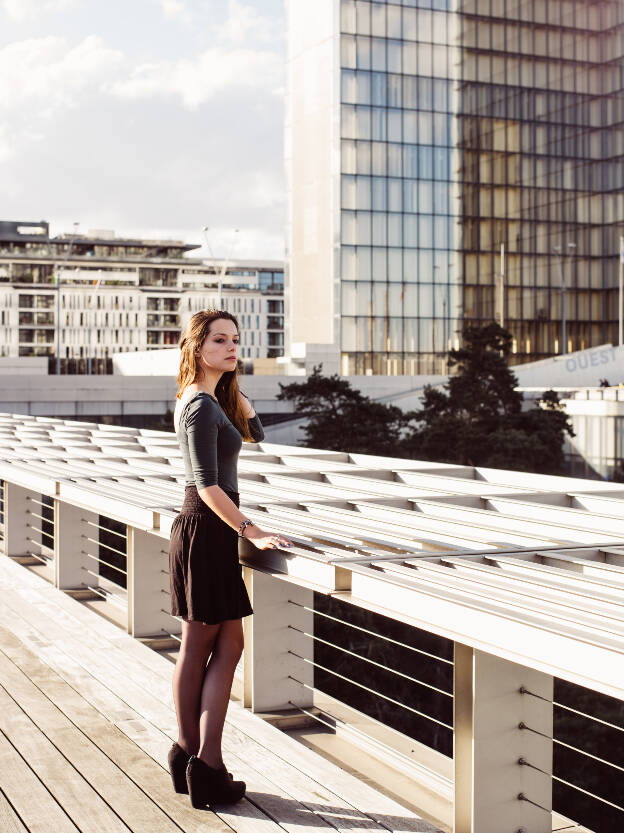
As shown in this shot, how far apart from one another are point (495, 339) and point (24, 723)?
3197 centimetres

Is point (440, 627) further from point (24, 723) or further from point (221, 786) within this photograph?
point (24, 723)

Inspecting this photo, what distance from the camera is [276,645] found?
5.69 m

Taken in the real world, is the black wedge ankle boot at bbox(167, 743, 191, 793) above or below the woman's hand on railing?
below

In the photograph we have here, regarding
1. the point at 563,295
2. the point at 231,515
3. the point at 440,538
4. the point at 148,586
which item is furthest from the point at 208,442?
the point at 563,295

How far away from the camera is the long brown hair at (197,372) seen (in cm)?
447

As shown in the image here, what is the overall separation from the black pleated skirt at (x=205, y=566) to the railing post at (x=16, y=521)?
6525 millimetres

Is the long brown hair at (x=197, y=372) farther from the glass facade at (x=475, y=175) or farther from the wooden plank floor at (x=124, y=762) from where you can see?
the glass facade at (x=475, y=175)

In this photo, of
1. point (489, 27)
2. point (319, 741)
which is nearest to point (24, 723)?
point (319, 741)

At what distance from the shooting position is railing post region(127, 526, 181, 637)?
715 cm

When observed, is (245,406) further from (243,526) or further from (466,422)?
(466,422)

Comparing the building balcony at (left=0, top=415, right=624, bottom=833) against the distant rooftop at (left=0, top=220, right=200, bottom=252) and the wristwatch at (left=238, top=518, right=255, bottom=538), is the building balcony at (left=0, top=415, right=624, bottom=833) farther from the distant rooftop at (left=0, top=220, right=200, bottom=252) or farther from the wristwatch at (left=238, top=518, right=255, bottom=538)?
the distant rooftop at (left=0, top=220, right=200, bottom=252)

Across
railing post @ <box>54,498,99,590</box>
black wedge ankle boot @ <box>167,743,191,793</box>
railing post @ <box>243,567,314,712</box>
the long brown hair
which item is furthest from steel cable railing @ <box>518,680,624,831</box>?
the long brown hair

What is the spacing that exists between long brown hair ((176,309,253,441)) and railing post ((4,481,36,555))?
637 centimetres

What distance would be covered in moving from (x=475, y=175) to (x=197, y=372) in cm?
7095
